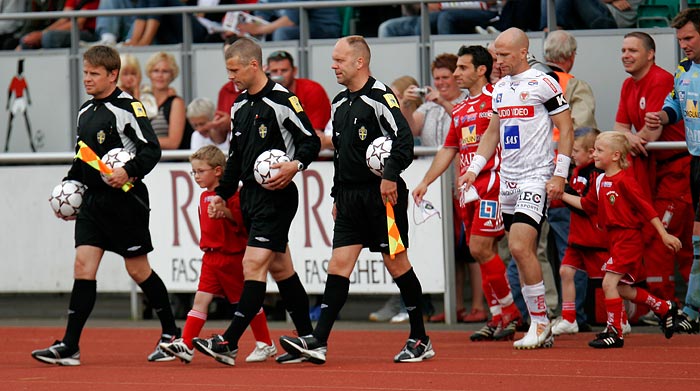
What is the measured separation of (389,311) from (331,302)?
3670mm

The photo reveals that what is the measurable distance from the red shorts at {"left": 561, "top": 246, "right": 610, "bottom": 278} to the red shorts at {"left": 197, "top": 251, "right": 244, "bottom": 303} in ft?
9.08

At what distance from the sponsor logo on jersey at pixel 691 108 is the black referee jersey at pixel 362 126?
2.81 m

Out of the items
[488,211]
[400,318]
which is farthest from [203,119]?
[488,211]

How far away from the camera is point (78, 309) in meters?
10.0

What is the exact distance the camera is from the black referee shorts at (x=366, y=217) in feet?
31.4

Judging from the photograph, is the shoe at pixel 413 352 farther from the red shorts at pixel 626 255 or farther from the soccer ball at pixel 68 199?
the soccer ball at pixel 68 199

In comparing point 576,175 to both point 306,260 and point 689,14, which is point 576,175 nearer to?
point 689,14

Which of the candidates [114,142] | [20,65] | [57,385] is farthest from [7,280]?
[57,385]

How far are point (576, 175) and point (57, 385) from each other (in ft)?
15.5

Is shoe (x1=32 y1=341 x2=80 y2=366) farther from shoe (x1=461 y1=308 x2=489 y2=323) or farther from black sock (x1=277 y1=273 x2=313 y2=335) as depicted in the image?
shoe (x1=461 y1=308 x2=489 y2=323)

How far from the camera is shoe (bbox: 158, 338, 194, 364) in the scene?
9.85 m

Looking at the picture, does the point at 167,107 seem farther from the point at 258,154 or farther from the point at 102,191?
the point at 258,154

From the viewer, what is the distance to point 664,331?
10570 millimetres

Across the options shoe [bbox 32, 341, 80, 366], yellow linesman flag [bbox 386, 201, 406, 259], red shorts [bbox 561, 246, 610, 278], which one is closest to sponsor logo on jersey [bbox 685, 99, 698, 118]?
red shorts [bbox 561, 246, 610, 278]
